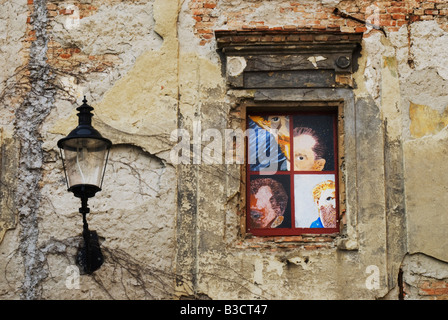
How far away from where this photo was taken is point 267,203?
624 cm

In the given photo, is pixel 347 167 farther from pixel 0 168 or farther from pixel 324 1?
pixel 0 168

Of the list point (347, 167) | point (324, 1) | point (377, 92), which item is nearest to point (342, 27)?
point (324, 1)

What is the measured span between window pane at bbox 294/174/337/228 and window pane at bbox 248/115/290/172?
0.76 feet

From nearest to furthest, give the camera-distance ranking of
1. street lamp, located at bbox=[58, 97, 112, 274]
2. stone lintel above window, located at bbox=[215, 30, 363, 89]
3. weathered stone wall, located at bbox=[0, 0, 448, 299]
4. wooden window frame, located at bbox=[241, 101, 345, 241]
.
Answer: street lamp, located at bbox=[58, 97, 112, 274] → weathered stone wall, located at bbox=[0, 0, 448, 299] → wooden window frame, located at bbox=[241, 101, 345, 241] → stone lintel above window, located at bbox=[215, 30, 363, 89]

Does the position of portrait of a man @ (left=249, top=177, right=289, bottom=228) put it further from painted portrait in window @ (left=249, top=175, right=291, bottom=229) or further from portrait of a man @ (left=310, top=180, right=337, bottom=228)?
portrait of a man @ (left=310, top=180, right=337, bottom=228)

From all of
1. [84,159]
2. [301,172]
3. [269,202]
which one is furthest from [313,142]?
[84,159]

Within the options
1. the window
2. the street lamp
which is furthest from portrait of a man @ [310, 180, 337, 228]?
the street lamp

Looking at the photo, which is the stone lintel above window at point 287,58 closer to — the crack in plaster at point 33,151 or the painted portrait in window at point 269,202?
the painted portrait in window at point 269,202

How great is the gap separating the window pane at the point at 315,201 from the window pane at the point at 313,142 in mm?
104

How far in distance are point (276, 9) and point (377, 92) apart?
1234 mm

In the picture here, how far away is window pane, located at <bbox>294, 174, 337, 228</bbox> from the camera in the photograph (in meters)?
6.20

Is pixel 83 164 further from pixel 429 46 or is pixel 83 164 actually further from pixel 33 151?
pixel 429 46

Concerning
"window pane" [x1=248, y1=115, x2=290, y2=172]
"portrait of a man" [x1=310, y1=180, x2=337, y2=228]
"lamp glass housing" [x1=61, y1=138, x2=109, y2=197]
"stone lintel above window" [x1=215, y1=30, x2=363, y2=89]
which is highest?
"stone lintel above window" [x1=215, y1=30, x2=363, y2=89]

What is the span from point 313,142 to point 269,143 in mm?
409
